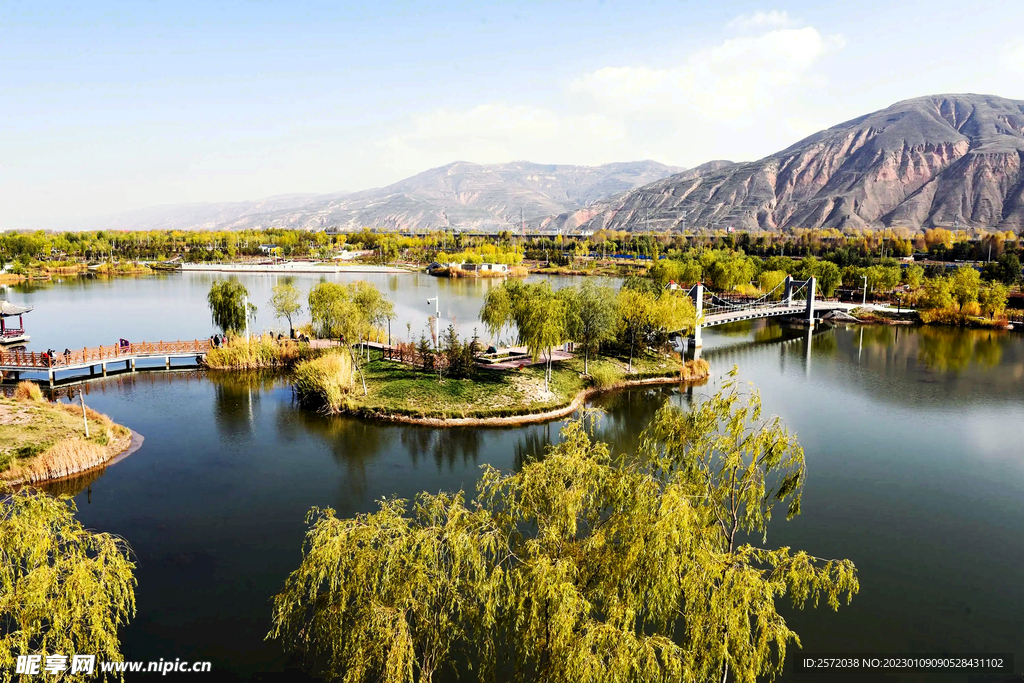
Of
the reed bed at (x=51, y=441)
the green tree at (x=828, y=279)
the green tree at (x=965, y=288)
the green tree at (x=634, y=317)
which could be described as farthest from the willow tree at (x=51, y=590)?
the green tree at (x=828, y=279)

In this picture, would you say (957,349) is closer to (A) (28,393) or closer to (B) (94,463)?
(B) (94,463)

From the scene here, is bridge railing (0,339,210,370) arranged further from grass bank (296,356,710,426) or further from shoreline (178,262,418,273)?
shoreline (178,262,418,273)

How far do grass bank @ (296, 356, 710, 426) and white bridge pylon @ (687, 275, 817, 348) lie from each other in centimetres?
1278

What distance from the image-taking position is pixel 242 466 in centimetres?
2269

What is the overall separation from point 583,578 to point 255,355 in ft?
105

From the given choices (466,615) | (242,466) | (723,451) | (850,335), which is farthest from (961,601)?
(850,335)

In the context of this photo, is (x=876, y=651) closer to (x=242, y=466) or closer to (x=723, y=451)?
(x=723, y=451)

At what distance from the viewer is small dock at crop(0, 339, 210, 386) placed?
109 ft

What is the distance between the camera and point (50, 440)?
22.1 m

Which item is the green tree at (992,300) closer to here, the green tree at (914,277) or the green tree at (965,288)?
the green tree at (965,288)

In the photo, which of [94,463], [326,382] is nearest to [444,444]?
[326,382]

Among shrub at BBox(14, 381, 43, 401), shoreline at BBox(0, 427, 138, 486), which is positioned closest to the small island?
shoreline at BBox(0, 427, 138, 486)

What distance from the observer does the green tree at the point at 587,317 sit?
110 ft

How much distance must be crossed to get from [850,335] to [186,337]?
52522 millimetres
